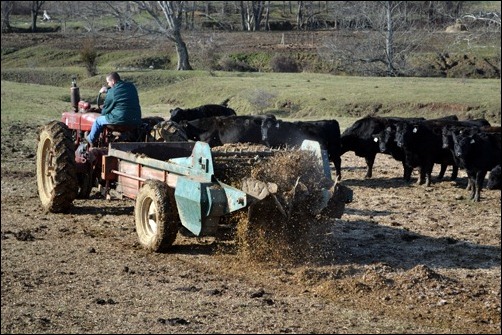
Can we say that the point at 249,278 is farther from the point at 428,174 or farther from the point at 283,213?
the point at 428,174

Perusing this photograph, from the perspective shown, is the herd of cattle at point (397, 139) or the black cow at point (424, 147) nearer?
the herd of cattle at point (397, 139)

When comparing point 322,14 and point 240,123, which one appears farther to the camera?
point 322,14

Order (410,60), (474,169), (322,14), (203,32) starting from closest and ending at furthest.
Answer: (474,169) < (410,60) < (203,32) < (322,14)

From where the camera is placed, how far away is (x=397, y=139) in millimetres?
18547

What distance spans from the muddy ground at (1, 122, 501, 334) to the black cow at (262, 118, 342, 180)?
4779mm

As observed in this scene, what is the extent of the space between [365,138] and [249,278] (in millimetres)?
10146

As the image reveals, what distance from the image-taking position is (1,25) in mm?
67312

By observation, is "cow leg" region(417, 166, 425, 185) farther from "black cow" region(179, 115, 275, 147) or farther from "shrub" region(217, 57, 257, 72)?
"shrub" region(217, 57, 257, 72)

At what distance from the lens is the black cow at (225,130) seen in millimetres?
19578

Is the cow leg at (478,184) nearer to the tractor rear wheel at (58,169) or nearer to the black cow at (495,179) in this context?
the black cow at (495,179)

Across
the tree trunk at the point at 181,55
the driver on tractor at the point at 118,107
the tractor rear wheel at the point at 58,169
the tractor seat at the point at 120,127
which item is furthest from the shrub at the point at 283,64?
the driver on tractor at the point at 118,107

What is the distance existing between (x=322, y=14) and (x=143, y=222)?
6588 cm

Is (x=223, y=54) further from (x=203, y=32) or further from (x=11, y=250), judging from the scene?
(x=11, y=250)

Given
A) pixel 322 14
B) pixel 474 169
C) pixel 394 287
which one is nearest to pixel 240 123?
pixel 474 169
